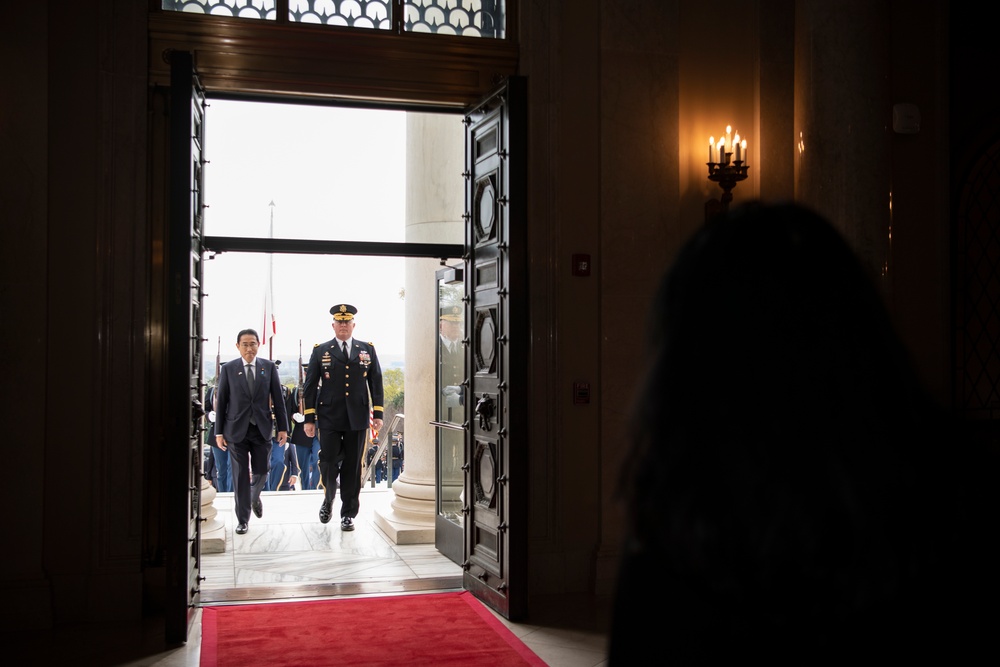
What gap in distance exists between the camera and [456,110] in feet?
19.3

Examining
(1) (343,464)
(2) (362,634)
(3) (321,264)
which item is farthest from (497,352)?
(3) (321,264)

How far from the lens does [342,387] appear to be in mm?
8172

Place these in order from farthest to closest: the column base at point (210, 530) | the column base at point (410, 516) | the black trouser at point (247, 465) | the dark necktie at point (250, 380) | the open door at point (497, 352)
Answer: the dark necktie at point (250, 380)
the black trouser at point (247, 465)
the column base at point (410, 516)
the column base at point (210, 530)
the open door at point (497, 352)

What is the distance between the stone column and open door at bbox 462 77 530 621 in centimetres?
208

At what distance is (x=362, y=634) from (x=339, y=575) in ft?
4.99

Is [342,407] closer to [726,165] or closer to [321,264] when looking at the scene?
[726,165]

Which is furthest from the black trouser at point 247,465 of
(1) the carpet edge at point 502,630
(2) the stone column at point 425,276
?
(1) the carpet edge at point 502,630

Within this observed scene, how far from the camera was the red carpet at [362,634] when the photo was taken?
4.47 meters

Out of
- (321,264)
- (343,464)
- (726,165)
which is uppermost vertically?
(321,264)

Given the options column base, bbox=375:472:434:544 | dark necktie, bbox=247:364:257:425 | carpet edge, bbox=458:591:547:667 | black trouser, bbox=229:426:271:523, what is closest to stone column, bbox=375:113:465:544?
column base, bbox=375:472:434:544

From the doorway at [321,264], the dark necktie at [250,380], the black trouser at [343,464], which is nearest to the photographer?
the doorway at [321,264]

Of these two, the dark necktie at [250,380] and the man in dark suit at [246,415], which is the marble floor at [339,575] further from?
the dark necktie at [250,380]

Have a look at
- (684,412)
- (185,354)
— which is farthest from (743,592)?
(185,354)

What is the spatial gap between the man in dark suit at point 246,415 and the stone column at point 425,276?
43.4 inches
